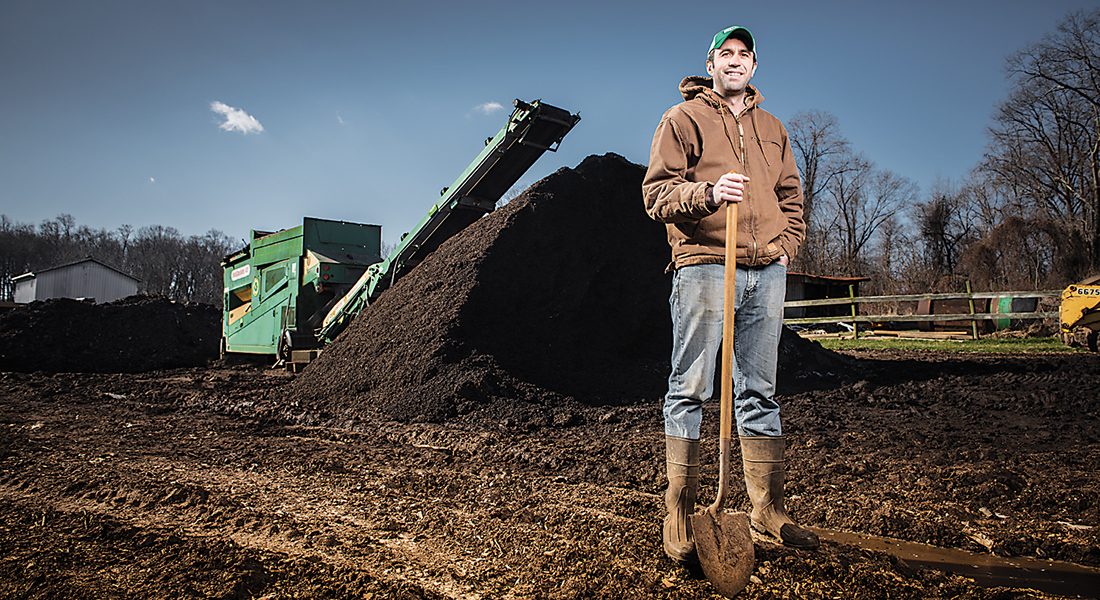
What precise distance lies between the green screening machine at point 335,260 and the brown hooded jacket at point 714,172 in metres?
5.43

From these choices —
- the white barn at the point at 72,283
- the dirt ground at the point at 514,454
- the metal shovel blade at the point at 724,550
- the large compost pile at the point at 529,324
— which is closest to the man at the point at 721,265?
the metal shovel blade at the point at 724,550

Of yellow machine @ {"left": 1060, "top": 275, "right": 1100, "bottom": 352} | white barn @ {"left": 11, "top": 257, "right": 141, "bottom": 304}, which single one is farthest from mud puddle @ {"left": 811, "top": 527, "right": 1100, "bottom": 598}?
white barn @ {"left": 11, "top": 257, "right": 141, "bottom": 304}

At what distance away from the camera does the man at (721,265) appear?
2.55 m

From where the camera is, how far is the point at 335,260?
10484mm

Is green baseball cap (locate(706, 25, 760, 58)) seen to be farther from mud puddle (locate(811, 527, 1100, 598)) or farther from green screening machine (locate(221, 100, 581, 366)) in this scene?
green screening machine (locate(221, 100, 581, 366))

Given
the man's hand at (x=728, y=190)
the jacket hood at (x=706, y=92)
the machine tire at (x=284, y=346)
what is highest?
the jacket hood at (x=706, y=92)

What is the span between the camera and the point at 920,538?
9.55 feet

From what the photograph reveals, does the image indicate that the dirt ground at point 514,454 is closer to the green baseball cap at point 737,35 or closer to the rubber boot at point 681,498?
the rubber boot at point 681,498

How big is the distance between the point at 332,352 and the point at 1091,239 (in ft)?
99.7

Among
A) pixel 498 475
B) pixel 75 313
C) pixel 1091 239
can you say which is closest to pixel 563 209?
pixel 498 475

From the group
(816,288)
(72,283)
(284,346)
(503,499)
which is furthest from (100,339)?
(72,283)

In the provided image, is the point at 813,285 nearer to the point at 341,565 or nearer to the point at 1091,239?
the point at 1091,239

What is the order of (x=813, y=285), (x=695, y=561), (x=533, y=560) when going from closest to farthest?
(x=695, y=561), (x=533, y=560), (x=813, y=285)

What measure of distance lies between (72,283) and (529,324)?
4768 cm
